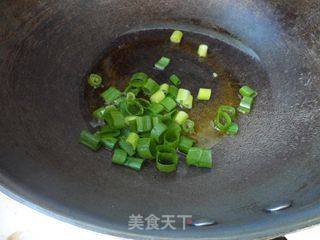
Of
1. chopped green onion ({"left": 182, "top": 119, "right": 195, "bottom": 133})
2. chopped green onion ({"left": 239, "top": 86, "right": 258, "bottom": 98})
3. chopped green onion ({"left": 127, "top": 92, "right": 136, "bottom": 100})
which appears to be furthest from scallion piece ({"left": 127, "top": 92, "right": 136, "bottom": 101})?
chopped green onion ({"left": 239, "top": 86, "right": 258, "bottom": 98})

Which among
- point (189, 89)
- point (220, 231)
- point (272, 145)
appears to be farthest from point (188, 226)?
point (189, 89)

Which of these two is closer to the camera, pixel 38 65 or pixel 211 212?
pixel 211 212

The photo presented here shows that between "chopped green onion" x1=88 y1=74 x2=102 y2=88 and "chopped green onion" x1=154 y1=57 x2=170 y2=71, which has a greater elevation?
"chopped green onion" x1=154 y1=57 x2=170 y2=71

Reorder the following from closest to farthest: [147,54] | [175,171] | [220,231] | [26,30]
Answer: [220,231]
[175,171]
[26,30]
[147,54]

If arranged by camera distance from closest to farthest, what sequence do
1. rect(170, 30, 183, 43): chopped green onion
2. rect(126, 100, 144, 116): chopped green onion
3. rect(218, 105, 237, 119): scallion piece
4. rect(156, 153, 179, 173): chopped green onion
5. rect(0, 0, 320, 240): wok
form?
rect(0, 0, 320, 240): wok < rect(156, 153, 179, 173): chopped green onion < rect(126, 100, 144, 116): chopped green onion < rect(218, 105, 237, 119): scallion piece < rect(170, 30, 183, 43): chopped green onion

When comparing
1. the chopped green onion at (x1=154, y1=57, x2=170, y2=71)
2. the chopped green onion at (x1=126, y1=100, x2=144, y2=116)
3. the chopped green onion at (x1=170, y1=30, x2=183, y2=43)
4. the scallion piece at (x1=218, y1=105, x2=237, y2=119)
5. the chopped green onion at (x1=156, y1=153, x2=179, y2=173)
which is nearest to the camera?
the chopped green onion at (x1=156, y1=153, x2=179, y2=173)

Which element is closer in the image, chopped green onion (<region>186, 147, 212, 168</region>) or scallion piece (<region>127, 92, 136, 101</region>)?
chopped green onion (<region>186, 147, 212, 168</region>)

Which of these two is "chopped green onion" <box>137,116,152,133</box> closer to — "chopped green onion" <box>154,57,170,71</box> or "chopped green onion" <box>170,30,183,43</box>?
"chopped green onion" <box>154,57,170,71</box>

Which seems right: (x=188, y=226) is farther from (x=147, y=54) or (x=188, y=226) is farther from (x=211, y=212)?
(x=147, y=54)
